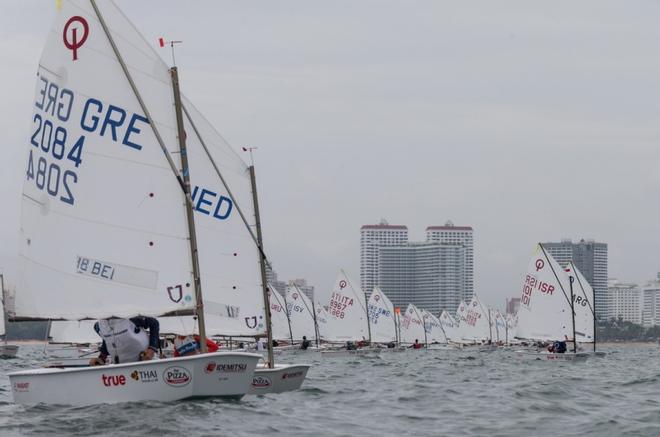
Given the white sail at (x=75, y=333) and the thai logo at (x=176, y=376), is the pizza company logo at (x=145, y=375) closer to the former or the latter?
the thai logo at (x=176, y=376)

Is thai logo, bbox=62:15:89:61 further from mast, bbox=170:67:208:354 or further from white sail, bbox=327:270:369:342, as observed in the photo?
white sail, bbox=327:270:369:342

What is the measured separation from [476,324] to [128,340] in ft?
450

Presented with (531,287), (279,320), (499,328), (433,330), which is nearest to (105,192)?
(531,287)

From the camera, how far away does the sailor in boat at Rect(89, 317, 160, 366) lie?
→ 27.2 metres

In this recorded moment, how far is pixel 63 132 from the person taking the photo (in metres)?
28.0

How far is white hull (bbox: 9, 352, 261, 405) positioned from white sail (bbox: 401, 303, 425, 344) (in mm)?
109700

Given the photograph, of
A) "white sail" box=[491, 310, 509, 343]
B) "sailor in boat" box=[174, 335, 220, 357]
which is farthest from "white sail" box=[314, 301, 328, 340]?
"sailor in boat" box=[174, 335, 220, 357]

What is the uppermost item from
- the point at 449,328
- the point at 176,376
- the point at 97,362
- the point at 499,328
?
the point at 97,362

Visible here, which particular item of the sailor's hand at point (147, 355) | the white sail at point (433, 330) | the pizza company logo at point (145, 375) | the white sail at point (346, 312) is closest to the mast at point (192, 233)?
the sailor's hand at point (147, 355)

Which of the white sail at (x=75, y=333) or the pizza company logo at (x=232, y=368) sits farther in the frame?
the white sail at (x=75, y=333)

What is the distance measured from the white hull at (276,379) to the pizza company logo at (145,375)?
181 inches

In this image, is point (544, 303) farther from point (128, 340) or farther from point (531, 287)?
point (128, 340)

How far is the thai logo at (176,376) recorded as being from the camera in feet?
84.1

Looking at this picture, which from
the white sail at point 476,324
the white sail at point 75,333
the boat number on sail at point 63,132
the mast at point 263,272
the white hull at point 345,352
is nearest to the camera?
the boat number on sail at point 63,132
